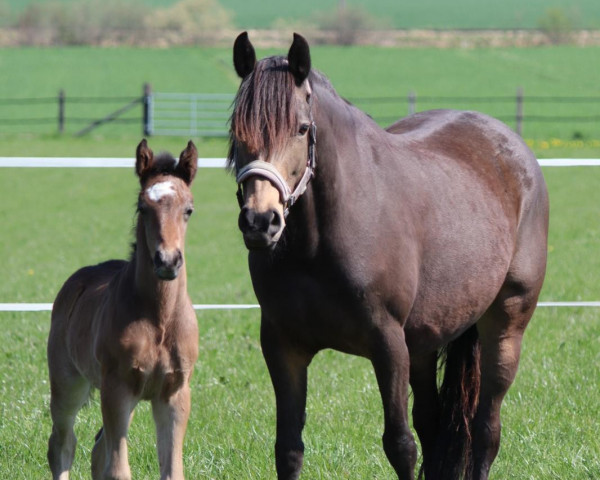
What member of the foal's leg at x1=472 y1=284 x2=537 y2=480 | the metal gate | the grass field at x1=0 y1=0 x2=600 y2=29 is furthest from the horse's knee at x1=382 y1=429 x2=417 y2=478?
the grass field at x1=0 y1=0 x2=600 y2=29

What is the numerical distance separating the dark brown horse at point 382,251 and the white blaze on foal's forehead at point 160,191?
0.34 metres

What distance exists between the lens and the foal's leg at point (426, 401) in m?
4.76

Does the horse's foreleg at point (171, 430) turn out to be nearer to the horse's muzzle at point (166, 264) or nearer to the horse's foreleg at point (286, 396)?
the horse's foreleg at point (286, 396)

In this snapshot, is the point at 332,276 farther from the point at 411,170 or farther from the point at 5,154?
the point at 5,154

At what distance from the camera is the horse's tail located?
4.63 meters

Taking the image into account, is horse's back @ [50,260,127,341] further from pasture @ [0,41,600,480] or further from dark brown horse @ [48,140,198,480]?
pasture @ [0,41,600,480]

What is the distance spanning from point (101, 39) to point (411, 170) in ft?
182

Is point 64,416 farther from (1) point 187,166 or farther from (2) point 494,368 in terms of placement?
(2) point 494,368

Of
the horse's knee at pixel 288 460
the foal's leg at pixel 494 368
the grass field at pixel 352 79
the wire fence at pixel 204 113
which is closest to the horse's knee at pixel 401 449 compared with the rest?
the horse's knee at pixel 288 460

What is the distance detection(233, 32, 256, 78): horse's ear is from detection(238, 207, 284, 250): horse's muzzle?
0.62 metres

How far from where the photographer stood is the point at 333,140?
142 inches

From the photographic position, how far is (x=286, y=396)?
3.77 m

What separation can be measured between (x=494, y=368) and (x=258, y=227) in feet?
6.45

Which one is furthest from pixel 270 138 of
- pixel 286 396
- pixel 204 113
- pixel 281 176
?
pixel 204 113
